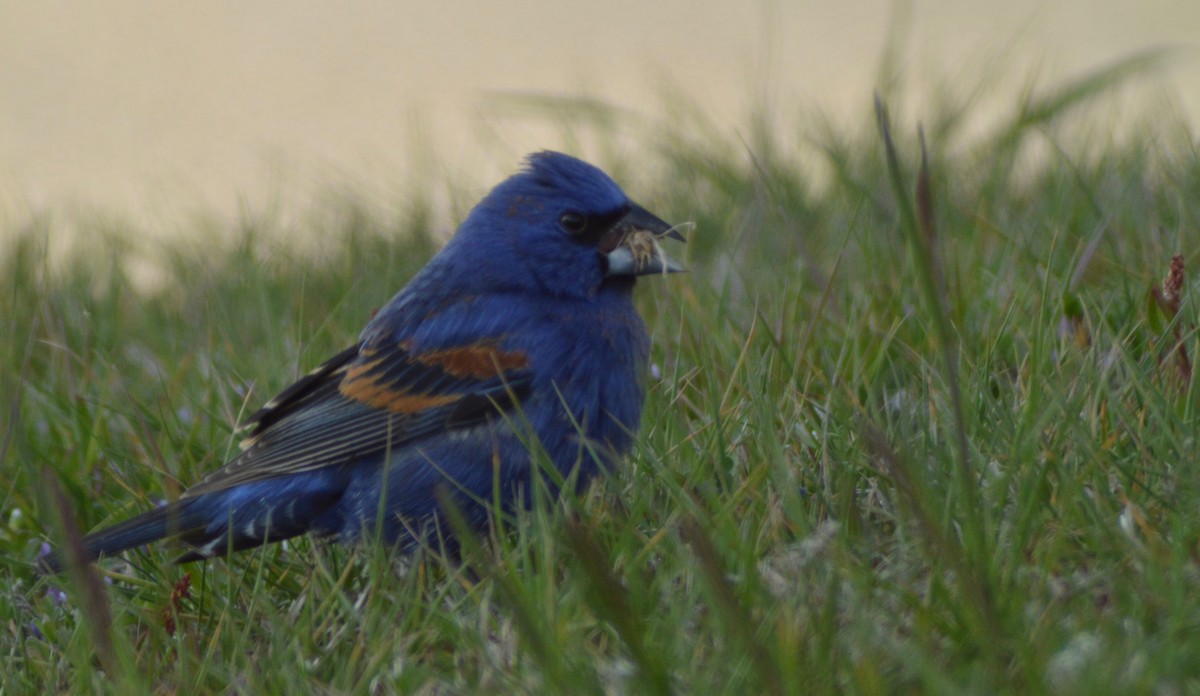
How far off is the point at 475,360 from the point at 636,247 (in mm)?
492

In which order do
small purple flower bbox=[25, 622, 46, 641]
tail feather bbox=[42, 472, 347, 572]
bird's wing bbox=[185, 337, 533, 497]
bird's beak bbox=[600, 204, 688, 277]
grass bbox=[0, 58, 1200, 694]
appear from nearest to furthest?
grass bbox=[0, 58, 1200, 694], small purple flower bbox=[25, 622, 46, 641], tail feather bbox=[42, 472, 347, 572], bird's wing bbox=[185, 337, 533, 497], bird's beak bbox=[600, 204, 688, 277]

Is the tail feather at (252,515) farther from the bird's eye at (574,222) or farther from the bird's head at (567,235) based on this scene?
the bird's eye at (574,222)

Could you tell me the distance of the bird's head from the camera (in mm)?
3625

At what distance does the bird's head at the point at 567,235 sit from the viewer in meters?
3.62

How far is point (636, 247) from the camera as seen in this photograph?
3.63 m

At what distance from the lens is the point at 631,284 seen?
3713 millimetres

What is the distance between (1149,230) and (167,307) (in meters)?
3.34

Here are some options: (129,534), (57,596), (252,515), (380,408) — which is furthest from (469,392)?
(57,596)

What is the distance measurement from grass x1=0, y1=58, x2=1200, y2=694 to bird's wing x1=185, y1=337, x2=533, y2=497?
0.21 metres

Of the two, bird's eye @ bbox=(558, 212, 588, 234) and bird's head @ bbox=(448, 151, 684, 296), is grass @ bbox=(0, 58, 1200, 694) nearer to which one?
bird's head @ bbox=(448, 151, 684, 296)

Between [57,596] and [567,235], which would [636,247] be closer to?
[567,235]

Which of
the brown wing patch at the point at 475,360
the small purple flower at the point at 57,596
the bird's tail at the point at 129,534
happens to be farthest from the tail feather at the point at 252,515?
the brown wing patch at the point at 475,360

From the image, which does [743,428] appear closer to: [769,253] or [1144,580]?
[1144,580]

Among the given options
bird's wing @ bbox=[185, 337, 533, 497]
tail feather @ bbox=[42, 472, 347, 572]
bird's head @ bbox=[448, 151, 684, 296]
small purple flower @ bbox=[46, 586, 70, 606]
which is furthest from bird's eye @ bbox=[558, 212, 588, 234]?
small purple flower @ bbox=[46, 586, 70, 606]
